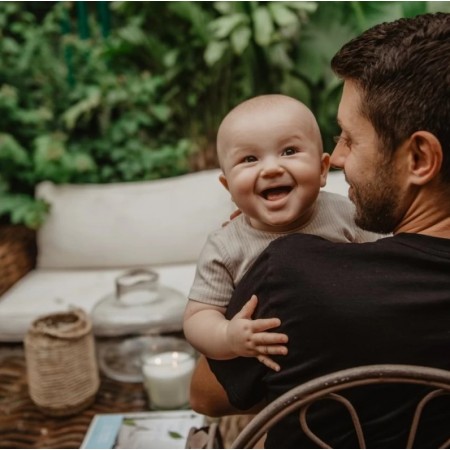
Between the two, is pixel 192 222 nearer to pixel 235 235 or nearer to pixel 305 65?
pixel 305 65

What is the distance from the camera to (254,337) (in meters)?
0.81

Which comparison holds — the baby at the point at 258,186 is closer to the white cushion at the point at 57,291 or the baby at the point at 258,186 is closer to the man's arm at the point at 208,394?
the man's arm at the point at 208,394

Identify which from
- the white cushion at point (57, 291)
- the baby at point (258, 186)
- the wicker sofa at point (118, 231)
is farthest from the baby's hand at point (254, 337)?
the wicker sofa at point (118, 231)

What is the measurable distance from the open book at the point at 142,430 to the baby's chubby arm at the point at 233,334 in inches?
30.8

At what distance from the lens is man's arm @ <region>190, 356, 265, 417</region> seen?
3.65 ft

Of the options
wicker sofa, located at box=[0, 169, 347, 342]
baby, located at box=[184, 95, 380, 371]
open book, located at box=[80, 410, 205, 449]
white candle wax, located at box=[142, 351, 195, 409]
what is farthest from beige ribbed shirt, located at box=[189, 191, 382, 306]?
wicker sofa, located at box=[0, 169, 347, 342]

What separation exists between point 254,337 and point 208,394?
370 mm

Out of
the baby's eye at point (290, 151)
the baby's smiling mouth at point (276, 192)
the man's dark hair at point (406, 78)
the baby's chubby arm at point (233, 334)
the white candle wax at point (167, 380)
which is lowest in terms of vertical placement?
the white candle wax at point (167, 380)

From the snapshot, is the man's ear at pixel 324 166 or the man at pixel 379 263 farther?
the man's ear at pixel 324 166

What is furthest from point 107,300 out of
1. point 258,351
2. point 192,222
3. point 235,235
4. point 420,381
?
point 420,381

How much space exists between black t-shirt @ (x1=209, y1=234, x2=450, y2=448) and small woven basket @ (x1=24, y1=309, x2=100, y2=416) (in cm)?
151

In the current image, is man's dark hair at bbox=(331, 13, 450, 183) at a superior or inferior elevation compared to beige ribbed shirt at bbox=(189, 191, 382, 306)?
superior

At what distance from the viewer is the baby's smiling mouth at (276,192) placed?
1.07 m

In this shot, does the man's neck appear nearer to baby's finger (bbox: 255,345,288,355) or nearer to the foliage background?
baby's finger (bbox: 255,345,288,355)
